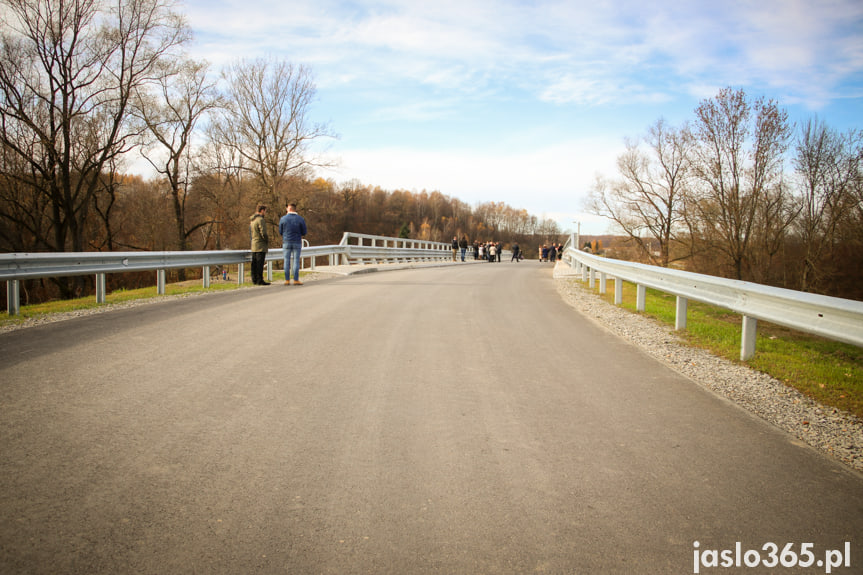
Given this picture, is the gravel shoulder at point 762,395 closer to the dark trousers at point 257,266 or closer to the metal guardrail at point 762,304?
the metal guardrail at point 762,304

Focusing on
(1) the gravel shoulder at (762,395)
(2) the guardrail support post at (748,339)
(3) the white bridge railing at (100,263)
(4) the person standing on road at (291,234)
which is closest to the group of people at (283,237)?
(4) the person standing on road at (291,234)

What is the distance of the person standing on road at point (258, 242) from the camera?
14.9m

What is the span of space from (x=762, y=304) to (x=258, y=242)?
1222 cm

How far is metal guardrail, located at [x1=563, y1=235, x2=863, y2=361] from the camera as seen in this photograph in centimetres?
475

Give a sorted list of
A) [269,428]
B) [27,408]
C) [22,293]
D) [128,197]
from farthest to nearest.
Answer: [128,197] < [22,293] < [27,408] < [269,428]

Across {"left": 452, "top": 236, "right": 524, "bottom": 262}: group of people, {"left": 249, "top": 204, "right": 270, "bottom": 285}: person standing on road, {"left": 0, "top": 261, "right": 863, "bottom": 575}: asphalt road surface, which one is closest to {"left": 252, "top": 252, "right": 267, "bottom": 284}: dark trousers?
{"left": 249, "top": 204, "right": 270, "bottom": 285}: person standing on road

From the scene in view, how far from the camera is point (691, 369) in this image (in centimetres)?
608

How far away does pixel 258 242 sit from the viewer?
1497 centimetres

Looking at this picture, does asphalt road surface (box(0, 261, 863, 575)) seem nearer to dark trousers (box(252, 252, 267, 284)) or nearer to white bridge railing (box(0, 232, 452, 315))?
white bridge railing (box(0, 232, 452, 315))

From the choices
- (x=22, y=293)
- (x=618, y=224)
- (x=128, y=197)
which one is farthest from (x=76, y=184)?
(x=618, y=224)

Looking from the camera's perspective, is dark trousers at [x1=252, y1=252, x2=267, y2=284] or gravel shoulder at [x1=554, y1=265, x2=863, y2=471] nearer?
gravel shoulder at [x1=554, y1=265, x2=863, y2=471]

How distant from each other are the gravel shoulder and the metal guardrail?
0.57 metres

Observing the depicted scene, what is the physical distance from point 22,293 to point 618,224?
42.5 meters

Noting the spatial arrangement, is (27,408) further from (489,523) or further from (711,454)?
(711,454)
